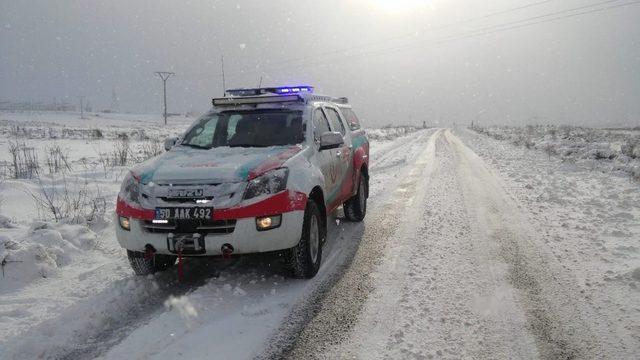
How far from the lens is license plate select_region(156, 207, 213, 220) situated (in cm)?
391

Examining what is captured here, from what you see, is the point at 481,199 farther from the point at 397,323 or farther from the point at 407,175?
the point at 397,323

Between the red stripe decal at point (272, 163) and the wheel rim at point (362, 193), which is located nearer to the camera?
the red stripe decal at point (272, 163)

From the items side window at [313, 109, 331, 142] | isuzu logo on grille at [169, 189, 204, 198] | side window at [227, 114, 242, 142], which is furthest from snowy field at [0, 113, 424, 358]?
side window at [227, 114, 242, 142]

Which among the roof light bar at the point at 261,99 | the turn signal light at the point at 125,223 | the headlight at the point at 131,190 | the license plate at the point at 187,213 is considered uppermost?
the roof light bar at the point at 261,99

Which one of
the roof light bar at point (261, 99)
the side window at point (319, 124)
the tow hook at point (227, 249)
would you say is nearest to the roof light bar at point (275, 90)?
the roof light bar at point (261, 99)

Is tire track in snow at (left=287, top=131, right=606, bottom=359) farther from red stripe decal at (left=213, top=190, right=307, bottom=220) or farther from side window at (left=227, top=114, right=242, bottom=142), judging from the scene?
side window at (left=227, top=114, right=242, bottom=142)

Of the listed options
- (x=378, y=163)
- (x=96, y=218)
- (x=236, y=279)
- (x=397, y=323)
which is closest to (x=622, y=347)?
(x=397, y=323)

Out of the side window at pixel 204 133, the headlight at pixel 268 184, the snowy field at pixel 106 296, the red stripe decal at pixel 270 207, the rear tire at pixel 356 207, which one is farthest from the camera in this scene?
the rear tire at pixel 356 207

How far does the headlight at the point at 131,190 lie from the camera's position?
421 cm

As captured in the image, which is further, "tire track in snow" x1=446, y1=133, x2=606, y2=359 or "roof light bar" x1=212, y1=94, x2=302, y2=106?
"roof light bar" x1=212, y1=94, x2=302, y2=106

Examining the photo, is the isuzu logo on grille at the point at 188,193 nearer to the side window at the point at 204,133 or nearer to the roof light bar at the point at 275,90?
the side window at the point at 204,133

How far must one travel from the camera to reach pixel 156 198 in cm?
405

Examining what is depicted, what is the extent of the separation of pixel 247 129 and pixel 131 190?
5.36 feet

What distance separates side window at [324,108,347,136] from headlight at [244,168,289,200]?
224 cm
